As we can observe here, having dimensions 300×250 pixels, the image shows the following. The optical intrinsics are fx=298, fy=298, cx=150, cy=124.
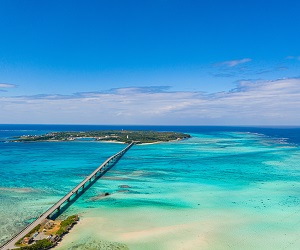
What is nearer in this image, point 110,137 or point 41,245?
point 41,245

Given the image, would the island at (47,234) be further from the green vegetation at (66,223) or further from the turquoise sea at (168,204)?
the turquoise sea at (168,204)

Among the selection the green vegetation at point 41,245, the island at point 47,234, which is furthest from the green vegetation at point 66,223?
the green vegetation at point 41,245

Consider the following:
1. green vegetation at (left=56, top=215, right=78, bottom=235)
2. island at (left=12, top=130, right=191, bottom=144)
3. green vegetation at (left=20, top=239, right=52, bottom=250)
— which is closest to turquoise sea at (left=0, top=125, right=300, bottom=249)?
green vegetation at (left=56, top=215, right=78, bottom=235)

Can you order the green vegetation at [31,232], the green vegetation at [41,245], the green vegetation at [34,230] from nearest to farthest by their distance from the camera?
1. the green vegetation at [41,245]
2. the green vegetation at [31,232]
3. the green vegetation at [34,230]

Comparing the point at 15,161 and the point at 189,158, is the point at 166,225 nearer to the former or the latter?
the point at 189,158

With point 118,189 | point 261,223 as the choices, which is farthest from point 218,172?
point 261,223

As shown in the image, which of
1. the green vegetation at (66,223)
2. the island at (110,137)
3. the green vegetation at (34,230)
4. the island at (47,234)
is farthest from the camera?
the island at (110,137)

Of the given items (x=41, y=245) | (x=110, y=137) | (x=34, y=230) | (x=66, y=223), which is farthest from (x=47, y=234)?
(x=110, y=137)

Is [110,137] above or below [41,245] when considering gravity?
above

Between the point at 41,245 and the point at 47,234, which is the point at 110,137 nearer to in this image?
the point at 47,234

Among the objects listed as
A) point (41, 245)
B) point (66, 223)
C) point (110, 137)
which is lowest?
point (41, 245)
